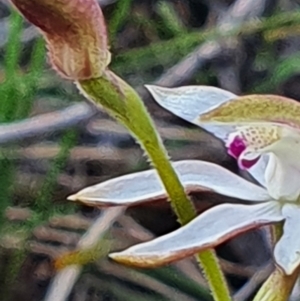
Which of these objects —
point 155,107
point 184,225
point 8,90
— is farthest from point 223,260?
point 184,225

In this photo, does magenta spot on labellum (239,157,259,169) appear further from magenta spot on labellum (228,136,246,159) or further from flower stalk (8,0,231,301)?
flower stalk (8,0,231,301)

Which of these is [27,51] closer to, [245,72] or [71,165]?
[71,165]

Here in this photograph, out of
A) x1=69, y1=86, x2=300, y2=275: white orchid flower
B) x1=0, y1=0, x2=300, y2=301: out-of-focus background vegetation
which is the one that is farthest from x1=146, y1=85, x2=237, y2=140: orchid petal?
x1=0, y1=0, x2=300, y2=301: out-of-focus background vegetation

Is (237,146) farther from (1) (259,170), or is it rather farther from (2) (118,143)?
(2) (118,143)

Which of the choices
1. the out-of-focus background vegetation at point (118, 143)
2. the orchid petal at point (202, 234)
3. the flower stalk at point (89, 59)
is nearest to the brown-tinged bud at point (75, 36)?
the flower stalk at point (89, 59)

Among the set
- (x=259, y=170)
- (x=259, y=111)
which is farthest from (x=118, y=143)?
(x=259, y=111)
